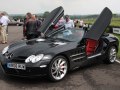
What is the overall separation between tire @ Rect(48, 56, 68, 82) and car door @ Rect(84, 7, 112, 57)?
1147 millimetres

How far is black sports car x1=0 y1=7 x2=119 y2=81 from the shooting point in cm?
676

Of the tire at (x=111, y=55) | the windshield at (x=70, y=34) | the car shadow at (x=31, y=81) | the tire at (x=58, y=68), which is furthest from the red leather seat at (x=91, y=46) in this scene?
the tire at (x=58, y=68)

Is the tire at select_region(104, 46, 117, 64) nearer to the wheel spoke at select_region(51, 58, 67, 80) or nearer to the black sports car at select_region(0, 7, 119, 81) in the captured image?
the black sports car at select_region(0, 7, 119, 81)

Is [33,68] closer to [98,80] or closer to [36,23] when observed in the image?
[98,80]

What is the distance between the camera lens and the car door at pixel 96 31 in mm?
7988

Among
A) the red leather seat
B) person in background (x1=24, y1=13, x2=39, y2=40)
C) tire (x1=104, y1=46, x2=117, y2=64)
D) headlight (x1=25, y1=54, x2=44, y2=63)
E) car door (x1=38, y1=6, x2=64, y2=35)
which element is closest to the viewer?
headlight (x1=25, y1=54, x2=44, y2=63)

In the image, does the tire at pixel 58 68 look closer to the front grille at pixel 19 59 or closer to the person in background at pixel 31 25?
the front grille at pixel 19 59

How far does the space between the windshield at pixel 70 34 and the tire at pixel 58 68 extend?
1.06 meters

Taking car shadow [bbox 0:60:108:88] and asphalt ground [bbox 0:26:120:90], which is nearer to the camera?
asphalt ground [bbox 0:26:120:90]

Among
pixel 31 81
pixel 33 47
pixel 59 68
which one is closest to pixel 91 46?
pixel 59 68

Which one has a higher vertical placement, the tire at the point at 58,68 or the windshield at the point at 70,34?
the windshield at the point at 70,34

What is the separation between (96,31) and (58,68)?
1699 mm

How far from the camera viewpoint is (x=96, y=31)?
808 centimetres

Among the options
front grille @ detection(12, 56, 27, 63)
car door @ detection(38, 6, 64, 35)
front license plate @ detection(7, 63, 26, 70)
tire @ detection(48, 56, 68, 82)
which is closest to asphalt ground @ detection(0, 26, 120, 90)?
tire @ detection(48, 56, 68, 82)
